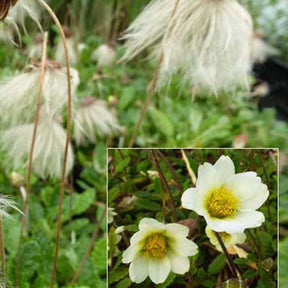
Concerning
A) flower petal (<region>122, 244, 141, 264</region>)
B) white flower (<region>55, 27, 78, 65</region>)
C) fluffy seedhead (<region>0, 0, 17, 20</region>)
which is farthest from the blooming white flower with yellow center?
white flower (<region>55, 27, 78, 65</region>)

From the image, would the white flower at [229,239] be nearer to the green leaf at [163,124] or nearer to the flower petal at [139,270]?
the flower petal at [139,270]

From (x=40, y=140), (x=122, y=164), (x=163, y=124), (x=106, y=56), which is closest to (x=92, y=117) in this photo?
(x=40, y=140)

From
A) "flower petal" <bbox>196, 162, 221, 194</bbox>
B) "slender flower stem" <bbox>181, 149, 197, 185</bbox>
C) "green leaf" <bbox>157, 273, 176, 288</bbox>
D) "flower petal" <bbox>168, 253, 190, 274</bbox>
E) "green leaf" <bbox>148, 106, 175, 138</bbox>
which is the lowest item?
"green leaf" <bbox>148, 106, 175, 138</bbox>

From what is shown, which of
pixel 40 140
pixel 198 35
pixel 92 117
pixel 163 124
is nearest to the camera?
pixel 198 35

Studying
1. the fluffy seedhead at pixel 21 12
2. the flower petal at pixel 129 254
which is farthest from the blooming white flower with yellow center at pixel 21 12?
the flower petal at pixel 129 254

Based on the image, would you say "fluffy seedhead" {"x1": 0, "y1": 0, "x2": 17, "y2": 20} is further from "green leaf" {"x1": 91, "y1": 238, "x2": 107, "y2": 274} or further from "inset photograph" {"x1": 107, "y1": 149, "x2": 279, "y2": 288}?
"green leaf" {"x1": 91, "y1": 238, "x2": 107, "y2": 274}

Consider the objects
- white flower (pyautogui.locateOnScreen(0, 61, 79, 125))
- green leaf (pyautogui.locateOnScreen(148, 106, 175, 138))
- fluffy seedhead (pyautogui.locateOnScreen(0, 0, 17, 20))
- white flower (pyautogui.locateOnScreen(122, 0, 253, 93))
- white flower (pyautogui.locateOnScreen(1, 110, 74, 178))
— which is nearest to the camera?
fluffy seedhead (pyautogui.locateOnScreen(0, 0, 17, 20))

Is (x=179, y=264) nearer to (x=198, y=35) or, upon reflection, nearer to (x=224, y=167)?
(x=224, y=167)

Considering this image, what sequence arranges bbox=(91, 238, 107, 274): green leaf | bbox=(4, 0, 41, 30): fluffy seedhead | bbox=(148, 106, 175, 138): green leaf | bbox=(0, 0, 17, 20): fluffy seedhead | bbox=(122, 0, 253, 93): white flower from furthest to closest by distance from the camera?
bbox=(148, 106, 175, 138): green leaf
bbox=(91, 238, 107, 274): green leaf
bbox=(122, 0, 253, 93): white flower
bbox=(4, 0, 41, 30): fluffy seedhead
bbox=(0, 0, 17, 20): fluffy seedhead
